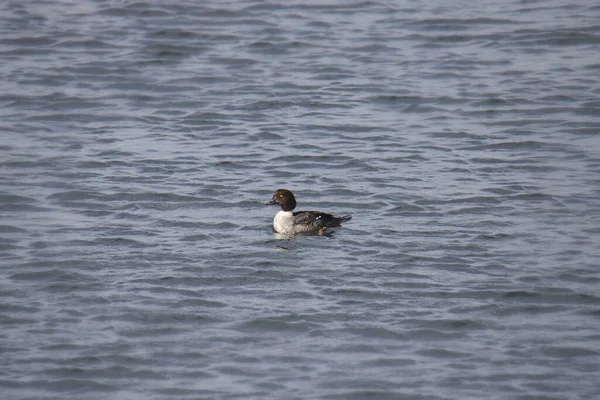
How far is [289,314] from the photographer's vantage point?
12203 millimetres

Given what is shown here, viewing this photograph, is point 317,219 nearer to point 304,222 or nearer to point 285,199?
point 304,222

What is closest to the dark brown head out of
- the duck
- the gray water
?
the duck

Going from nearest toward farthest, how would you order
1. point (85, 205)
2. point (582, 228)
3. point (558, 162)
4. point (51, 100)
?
point (582, 228)
point (85, 205)
point (558, 162)
point (51, 100)

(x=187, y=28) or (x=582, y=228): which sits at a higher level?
(x=187, y=28)

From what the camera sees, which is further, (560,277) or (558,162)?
(558,162)

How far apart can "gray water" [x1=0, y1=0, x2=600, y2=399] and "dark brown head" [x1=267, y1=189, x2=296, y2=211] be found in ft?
1.52

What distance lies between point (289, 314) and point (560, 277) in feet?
11.1

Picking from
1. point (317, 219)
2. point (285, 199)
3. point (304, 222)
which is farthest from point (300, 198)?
point (317, 219)

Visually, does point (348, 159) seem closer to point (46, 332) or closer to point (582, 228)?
point (582, 228)

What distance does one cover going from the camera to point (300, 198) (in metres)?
16.7

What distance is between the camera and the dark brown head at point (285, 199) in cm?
1541

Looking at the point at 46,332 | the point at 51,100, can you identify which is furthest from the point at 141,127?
the point at 46,332

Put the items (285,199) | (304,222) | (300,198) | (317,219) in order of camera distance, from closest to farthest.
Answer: (317,219) < (304,222) < (285,199) < (300,198)

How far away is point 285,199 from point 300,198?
1.28 metres
